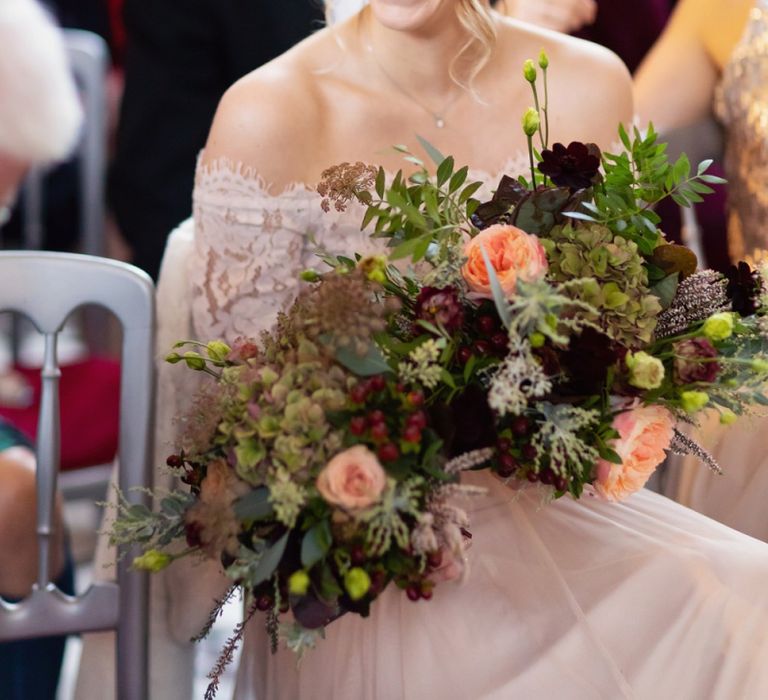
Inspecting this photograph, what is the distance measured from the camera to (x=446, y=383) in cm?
115

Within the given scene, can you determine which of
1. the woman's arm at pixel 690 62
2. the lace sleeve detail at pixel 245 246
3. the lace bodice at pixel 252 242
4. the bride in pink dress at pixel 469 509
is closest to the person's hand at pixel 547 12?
the woman's arm at pixel 690 62

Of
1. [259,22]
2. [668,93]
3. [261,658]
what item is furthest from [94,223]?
[261,658]

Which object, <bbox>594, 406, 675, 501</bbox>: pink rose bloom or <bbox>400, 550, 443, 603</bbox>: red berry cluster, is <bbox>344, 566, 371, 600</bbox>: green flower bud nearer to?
<bbox>400, 550, 443, 603</bbox>: red berry cluster

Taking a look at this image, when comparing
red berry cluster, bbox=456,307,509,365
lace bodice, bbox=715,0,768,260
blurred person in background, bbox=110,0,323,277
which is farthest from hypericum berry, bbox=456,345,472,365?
blurred person in background, bbox=110,0,323,277

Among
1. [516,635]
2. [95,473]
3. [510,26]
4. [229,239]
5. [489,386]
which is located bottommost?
[95,473]

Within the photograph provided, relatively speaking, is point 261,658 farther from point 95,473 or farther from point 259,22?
point 259,22

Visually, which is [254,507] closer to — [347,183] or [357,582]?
[357,582]

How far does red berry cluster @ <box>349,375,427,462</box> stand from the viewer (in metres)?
1.04

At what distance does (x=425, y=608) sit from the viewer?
130 centimetres

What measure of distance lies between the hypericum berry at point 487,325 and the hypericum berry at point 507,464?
0.38 ft

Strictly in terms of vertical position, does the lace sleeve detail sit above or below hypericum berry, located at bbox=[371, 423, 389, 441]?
below

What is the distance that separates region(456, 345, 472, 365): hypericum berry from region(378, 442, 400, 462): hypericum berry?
15cm

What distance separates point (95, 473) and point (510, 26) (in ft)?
4.06

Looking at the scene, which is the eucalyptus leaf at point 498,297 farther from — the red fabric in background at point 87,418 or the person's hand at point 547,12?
the red fabric in background at point 87,418
